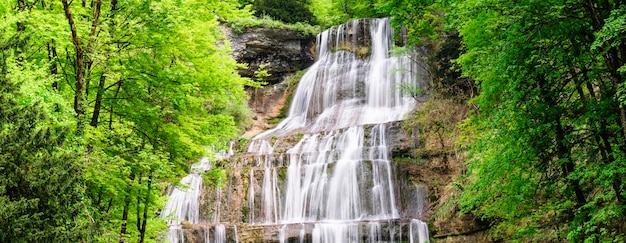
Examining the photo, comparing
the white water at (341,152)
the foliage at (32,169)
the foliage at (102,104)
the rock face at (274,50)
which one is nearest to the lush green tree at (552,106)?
the foliage at (102,104)

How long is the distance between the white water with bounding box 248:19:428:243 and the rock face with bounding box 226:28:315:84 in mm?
2073

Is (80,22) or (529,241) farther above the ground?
(80,22)

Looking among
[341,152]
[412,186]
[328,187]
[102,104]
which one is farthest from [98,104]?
[341,152]

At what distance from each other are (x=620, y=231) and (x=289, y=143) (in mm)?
15633

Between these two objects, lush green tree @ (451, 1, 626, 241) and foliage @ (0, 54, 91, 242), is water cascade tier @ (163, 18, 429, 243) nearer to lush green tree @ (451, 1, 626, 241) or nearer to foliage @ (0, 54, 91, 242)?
lush green tree @ (451, 1, 626, 241)

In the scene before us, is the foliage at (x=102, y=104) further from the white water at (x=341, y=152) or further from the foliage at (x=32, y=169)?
the white water at (x=341, y=152)

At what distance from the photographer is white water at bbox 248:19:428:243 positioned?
1786 centimetres

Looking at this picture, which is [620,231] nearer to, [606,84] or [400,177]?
[606,84]

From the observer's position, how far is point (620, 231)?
929 centimetres

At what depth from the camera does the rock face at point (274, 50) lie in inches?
1256

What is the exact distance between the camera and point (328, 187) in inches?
774

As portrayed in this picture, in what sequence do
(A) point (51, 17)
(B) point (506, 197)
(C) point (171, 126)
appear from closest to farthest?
(A) point (51, 17), (B) point (506, 197), (C) point (171, 126)

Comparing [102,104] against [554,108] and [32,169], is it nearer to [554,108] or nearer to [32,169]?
[32,169]

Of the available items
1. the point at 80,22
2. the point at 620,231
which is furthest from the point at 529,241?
the point at 80,22
